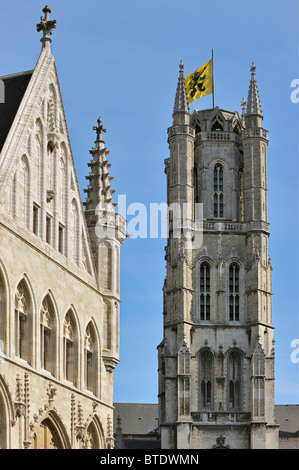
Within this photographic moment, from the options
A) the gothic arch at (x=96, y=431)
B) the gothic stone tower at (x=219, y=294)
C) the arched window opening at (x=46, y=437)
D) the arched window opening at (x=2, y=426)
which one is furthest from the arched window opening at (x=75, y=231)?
the gothic stone tower at (x=219, y=294)

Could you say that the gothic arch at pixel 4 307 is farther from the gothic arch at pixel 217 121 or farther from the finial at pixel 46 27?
the gothic arch at pixel 217 121

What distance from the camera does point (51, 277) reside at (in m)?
40.2

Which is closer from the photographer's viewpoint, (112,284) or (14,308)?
(14,308)

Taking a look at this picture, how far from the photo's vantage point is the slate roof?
39.9m

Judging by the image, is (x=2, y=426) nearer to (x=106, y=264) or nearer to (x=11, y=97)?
(x=106, y=264)

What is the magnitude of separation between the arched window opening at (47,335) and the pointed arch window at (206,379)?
95599mm

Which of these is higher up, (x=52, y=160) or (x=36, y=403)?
(x=52, y=160)

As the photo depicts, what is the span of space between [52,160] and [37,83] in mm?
2555

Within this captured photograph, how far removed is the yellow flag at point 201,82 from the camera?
5740 inches

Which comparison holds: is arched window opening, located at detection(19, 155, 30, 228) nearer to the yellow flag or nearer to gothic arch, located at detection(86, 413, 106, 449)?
gothic arch, located at detection(86, 413, 106, 449)

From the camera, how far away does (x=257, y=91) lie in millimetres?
145250

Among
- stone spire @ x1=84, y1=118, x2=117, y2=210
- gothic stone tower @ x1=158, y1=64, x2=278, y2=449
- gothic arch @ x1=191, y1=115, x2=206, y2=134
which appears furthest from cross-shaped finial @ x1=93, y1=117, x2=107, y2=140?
gothic arch @ x1=191, y1=115, x2=206, y2=134
